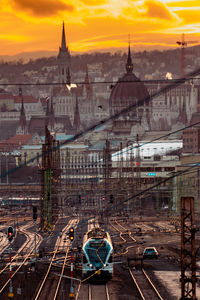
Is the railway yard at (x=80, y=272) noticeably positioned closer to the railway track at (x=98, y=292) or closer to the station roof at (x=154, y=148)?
the railway track at (x=98, y=292)

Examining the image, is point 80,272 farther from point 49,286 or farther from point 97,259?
point 49,286

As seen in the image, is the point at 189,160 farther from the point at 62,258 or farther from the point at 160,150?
the point at 62,258

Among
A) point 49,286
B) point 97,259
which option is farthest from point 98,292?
point 49,286

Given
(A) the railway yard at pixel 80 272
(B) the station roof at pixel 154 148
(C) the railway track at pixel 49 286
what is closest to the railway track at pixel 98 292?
(A) the railway yard at pixel 80 272

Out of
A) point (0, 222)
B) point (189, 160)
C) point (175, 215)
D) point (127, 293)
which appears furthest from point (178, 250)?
point (189, 160)

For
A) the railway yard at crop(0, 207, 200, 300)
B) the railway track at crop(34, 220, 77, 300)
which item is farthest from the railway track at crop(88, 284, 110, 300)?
the railway track at crop(34, 220, 77, 300)

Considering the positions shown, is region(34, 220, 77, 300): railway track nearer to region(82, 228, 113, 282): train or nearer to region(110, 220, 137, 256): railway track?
region(82, 228, 113, 282): train
